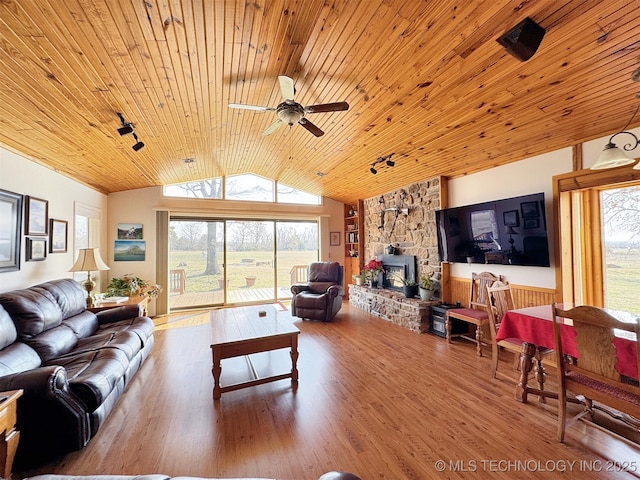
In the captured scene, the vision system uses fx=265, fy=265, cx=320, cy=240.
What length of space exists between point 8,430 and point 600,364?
3565 millimetres

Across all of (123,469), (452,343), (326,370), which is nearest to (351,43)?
(326,370)

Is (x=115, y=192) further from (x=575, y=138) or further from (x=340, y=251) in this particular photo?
(x=575, y=138)

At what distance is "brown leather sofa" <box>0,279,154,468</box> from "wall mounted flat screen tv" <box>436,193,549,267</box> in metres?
4.34

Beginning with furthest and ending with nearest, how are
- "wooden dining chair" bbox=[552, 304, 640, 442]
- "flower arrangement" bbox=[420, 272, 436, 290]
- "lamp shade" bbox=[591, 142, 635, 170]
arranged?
"flower arrangement" bbox=[420, 272, 436, 290] → "lamp shade" bbox=[591, 142, 635, 170] → "wooden dining chair" bbox=[552, 304, 640, 442]

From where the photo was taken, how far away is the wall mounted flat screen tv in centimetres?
315

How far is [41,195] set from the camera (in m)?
3.24

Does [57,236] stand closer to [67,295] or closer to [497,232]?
[67,295]

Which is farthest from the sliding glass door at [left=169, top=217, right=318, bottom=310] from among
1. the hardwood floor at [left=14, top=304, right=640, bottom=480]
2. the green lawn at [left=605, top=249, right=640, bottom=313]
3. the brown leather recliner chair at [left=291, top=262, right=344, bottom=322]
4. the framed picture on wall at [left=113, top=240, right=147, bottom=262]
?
the green lawn at [left=605, top=249, right=640, bottom=313]

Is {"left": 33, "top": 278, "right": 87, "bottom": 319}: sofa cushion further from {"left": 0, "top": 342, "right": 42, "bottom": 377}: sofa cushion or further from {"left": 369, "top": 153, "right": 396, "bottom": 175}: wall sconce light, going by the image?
{"left": 369, "top": 153, "right": 396, "bottom": 175}: wall sconce light

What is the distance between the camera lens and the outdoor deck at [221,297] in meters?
5.73

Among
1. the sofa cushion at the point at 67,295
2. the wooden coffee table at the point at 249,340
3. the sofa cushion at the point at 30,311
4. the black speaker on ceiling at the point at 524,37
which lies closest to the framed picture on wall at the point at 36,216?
the sofa cushion at the point at 67,295

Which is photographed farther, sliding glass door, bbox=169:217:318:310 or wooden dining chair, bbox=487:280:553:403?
sliding glass door, bbox=169:217:318:310

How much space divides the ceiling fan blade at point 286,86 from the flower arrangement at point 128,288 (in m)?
4.10

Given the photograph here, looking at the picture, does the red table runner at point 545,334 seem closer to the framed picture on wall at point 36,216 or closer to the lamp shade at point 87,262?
the lamp shade at point 87,262
